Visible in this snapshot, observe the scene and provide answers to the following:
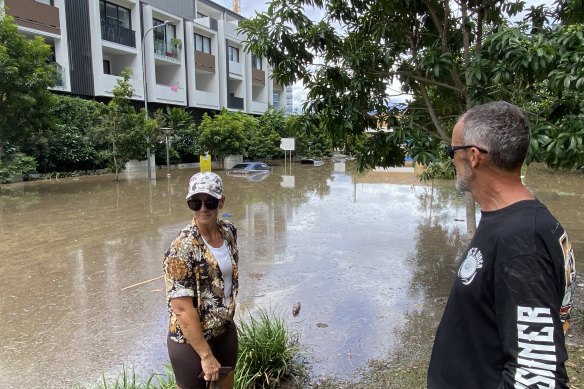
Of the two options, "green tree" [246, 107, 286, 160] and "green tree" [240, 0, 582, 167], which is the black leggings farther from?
"green tree" [246, 107, 286, 160]

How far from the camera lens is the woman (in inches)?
89.0

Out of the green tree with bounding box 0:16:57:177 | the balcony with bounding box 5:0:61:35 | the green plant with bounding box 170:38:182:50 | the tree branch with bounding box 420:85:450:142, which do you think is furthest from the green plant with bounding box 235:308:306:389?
the green plant with bounding box 170:38:182:50

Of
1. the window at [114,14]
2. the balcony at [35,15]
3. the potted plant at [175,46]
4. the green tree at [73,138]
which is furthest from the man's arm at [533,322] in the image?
the potted plant at [175,46]

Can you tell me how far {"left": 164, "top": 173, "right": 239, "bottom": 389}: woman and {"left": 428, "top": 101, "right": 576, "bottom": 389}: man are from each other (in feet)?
4.05

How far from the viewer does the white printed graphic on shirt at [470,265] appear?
1254 millimetres

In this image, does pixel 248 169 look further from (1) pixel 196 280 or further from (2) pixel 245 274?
(1) pixel 196 280

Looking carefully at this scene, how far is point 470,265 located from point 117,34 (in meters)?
27.4

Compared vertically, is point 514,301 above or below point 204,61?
below

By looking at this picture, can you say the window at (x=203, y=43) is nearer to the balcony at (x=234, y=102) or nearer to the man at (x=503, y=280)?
the balcony at (x=234, y=102)

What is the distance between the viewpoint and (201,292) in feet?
Answer: 7.64

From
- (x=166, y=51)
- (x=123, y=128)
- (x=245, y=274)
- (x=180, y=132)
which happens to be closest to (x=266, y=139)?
(x=180, y=132)

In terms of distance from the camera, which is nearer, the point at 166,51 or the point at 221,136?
the point at 221,136

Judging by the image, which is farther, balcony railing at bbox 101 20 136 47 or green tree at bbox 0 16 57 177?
balcony railing at bbox 101 20 136 47

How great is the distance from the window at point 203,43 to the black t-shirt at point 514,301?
33358mm
